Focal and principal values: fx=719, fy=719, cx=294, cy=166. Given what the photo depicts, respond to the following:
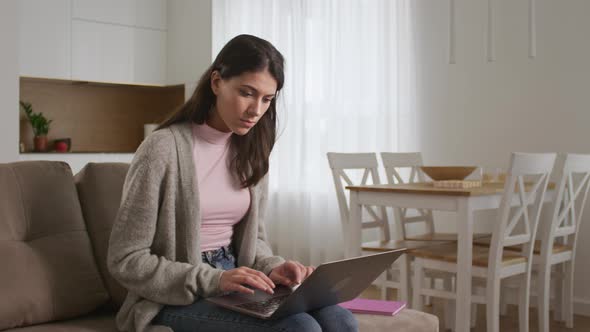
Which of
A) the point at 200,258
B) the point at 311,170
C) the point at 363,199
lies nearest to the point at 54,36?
the point at 311,170

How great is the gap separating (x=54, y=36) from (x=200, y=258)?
4.19 metres

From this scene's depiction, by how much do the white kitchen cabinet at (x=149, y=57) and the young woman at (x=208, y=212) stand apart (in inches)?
164

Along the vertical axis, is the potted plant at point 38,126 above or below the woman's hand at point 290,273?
above

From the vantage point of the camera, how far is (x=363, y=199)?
3.46 m

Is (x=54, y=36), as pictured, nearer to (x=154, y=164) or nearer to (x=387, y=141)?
(x=387, y=141)

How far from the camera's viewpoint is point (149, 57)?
604 cm

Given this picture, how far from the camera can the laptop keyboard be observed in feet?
5.22

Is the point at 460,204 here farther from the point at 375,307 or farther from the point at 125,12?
the point at 125,12

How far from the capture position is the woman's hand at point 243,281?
1.60m

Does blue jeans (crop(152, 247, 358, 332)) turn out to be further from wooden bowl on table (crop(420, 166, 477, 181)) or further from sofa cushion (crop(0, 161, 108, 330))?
wooden bowl on table (crop(420, 166, 477, 181))

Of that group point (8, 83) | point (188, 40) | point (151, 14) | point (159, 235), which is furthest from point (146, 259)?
point (151, 14)

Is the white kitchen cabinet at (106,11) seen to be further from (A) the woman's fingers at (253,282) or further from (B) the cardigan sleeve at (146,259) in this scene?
(A) the woman's fingers at (253,282)

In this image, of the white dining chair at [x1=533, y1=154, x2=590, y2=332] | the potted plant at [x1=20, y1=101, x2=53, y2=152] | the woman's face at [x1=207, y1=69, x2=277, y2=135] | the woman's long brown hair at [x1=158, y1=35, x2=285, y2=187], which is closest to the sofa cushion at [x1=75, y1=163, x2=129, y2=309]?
the woman's long brown hair at [x1=158, y1=35, x2=285, y2=187]

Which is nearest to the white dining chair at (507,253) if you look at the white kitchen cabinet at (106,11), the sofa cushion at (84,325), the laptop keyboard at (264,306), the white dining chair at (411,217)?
the white dining chair at (411,217)
